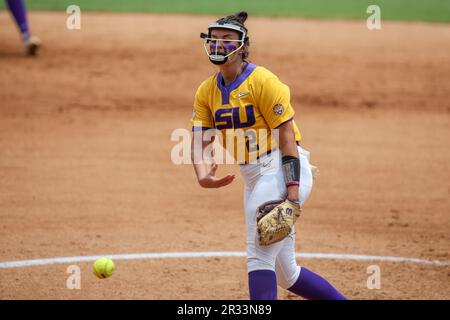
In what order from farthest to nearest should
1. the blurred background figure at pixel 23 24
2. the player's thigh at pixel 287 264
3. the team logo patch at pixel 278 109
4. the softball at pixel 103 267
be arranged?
the blurred background figure at pixel 23 24 → the softball at pixel 103 267 → the player's thigh at pixel 287 264 → the team logo patch at pixel 278 109

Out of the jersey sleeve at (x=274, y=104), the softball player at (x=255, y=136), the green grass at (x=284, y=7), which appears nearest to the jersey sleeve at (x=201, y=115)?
the softball player at (x=255, y=136)

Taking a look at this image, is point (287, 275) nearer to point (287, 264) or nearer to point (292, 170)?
point (287, 264)

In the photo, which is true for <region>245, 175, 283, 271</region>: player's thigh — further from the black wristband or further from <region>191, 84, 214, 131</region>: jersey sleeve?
<region>191, 84, 214, 131</region>: jersey sleeve

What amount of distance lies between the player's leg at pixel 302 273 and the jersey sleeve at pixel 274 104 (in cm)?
38

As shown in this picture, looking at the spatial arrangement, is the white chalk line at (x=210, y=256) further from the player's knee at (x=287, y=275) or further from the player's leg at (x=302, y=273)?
the player's knee at (x=287, y=275)

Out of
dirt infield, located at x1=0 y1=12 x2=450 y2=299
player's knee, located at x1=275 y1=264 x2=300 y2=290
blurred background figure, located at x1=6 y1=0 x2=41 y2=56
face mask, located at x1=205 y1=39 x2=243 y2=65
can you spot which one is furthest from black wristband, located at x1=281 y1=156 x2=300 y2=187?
blurred background figure, located at x1=6 y1=0 x2=41 y2=56

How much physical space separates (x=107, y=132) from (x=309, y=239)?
15.9 ft

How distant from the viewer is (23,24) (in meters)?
14.7

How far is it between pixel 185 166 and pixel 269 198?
543 centimetres

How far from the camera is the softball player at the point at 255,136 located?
5047 millimetres

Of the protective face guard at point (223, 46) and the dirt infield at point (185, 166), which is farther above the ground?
the protective face guard at point (223, 46)

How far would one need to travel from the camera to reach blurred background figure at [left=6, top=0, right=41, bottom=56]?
14.5 m

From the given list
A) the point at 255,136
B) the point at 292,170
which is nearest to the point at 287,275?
the point at 292,170
